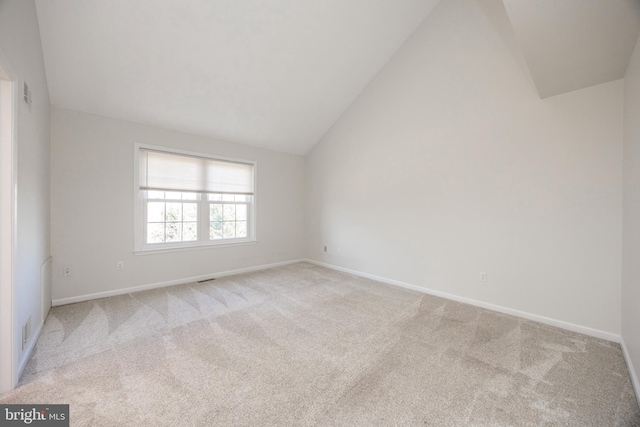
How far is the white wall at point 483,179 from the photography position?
8.28 ft

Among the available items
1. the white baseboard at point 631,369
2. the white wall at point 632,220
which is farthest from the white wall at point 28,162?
the white wall at point 632,220

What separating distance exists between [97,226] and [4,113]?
214cm

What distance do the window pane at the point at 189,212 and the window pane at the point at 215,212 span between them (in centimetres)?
25

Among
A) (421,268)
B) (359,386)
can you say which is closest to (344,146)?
(421,268)

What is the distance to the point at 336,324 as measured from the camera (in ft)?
9.00

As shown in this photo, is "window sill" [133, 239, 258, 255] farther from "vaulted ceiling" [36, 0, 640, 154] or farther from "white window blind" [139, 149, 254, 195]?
"vaulted ceiling" [36, 0, 640, 154]

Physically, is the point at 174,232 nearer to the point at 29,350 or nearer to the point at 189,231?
the point at 189,231

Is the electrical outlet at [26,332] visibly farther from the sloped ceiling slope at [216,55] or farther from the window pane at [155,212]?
the sloped ceiling slope at [216,55]

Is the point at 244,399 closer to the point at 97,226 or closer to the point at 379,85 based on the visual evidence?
the point at 97,226

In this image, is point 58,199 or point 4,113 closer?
point 4,113

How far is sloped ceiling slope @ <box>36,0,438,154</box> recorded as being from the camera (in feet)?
8.57

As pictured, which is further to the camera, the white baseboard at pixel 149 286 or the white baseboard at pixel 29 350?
the white baseboard at pixel 149 286

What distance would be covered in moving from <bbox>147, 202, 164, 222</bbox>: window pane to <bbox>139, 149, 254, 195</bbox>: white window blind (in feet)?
0.82

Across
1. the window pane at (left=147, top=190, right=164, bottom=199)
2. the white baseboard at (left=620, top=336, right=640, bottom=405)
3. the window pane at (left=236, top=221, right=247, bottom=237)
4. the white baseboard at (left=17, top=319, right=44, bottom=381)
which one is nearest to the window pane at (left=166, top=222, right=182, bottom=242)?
the window pane at (left=147, top=190, right=164, bottom=199)
